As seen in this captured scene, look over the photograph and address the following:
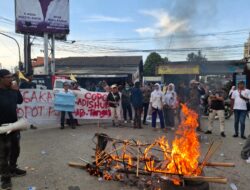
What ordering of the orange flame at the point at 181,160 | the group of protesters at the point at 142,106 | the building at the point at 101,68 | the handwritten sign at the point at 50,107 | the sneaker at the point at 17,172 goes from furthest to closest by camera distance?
the building at the point at 101,68 < the handwritten sign at the point at 50,107 < the sneaker at the point at 17,172 < the group of protesters at the point at 142,106 < the orange flame at the point at 181,160

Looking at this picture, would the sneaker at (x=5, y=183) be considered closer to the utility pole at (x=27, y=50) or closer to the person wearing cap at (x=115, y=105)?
the person wearing cap at (x=115, y=105)

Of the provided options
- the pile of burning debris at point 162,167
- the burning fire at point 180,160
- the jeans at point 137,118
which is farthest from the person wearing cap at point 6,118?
the jeans at point 137,118

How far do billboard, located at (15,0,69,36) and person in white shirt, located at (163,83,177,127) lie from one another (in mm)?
13052

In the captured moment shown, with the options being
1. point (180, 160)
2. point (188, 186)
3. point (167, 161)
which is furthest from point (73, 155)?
point (188, 186)

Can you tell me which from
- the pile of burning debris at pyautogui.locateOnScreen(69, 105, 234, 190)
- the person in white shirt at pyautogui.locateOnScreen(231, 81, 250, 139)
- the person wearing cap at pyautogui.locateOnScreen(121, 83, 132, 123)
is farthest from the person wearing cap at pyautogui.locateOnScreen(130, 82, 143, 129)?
the pile of burning debris at pyautogui.locateOnScreen(69, 105, 234, 190)

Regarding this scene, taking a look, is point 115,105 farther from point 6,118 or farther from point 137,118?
point 6,118

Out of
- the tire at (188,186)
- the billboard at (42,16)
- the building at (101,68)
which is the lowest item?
the tire at (188,186)

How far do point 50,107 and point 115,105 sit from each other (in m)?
2.42

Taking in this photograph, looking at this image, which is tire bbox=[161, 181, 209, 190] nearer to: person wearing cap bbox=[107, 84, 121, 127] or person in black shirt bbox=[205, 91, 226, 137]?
person in black shirt bbox=[205, 91, 226, 137]

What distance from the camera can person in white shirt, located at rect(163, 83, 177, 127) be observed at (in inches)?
499

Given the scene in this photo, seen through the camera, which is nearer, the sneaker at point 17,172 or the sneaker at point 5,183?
the sneaker at point 5,183

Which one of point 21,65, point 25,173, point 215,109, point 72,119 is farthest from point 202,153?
point 21,65

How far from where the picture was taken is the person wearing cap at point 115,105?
13578 mm

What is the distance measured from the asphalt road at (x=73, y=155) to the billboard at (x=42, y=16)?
11.6 m
